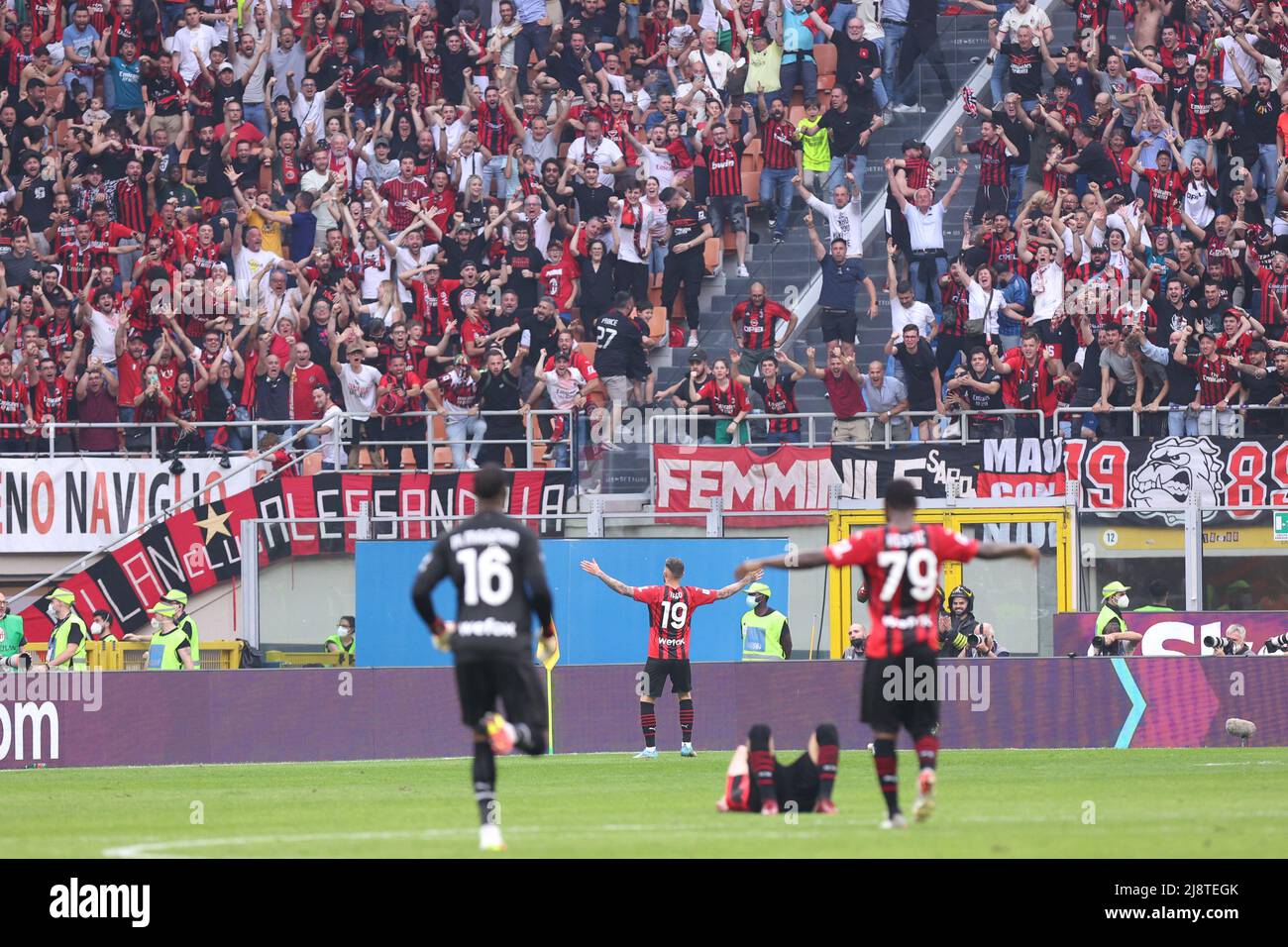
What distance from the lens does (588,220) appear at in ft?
97.3

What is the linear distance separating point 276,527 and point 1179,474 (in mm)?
11406

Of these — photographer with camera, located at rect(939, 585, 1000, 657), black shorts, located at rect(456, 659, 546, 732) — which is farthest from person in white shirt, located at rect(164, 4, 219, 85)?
black shorts, located at rect(456, 659, 546, 732)

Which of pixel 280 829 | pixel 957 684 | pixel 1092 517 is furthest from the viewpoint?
pixel 1092 517

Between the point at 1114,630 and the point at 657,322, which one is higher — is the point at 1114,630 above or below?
below

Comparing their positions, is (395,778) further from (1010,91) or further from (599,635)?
(1010,91)

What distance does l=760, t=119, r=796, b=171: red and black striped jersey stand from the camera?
29859 millimetres

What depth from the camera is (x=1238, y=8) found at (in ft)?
97.1

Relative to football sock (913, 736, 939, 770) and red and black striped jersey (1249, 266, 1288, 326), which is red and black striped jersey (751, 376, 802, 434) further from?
football sock (913, 736, 939, 770)

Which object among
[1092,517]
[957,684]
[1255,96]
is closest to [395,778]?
[957,684]

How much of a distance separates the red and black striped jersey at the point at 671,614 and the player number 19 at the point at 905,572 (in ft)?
29.9

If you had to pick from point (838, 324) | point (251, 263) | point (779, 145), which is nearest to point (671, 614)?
point (838, 324)

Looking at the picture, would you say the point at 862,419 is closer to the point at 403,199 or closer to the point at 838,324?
the point at 838,324

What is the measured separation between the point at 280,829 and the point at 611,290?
16.5 m

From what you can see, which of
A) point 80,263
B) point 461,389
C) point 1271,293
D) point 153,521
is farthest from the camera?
point 80,263
